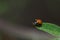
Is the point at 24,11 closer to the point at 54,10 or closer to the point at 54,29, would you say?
the point at 54,10

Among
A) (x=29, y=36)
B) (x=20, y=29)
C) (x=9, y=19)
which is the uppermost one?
(x=9, y=19)

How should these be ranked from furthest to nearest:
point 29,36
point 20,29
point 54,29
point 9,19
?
point 9,19
point 20,29
point 29,36
point 54,29

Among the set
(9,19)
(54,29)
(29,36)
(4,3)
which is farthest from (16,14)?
A: (54,29)

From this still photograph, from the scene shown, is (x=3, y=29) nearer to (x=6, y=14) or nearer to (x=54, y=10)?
(x=6, y=14)

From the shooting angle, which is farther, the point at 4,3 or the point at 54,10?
the point at 54,10

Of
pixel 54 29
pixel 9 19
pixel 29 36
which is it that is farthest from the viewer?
pixel 9 19

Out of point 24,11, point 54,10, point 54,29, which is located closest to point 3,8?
point 24,11

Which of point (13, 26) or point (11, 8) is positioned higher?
point (11, 8)
